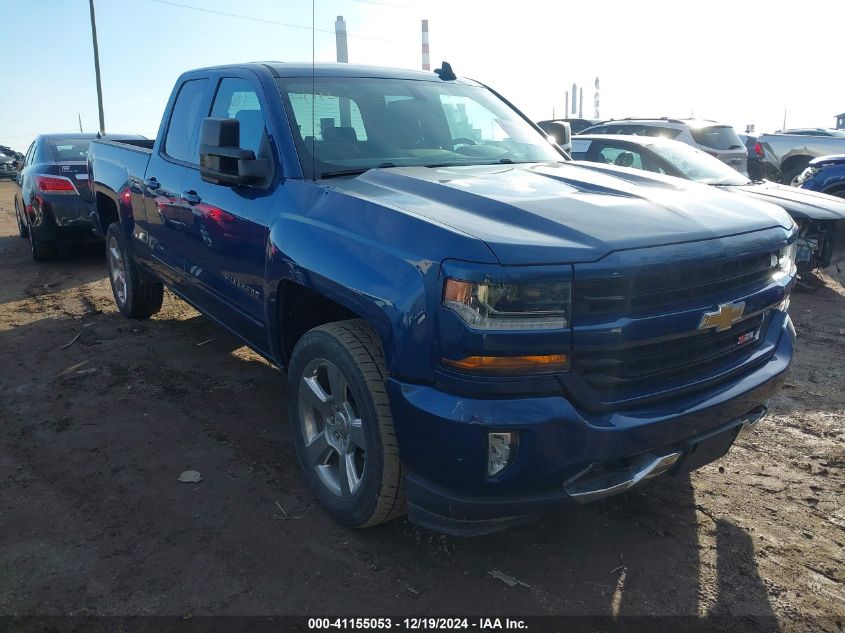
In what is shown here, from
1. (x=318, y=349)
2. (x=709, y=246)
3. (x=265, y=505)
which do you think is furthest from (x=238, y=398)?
(x=709, y=246)

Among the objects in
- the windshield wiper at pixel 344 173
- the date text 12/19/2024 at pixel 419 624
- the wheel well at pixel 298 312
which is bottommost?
the date text 12/19/2024 at pixel 419 624

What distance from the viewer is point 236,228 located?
11.6 feet

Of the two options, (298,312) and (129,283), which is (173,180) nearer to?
(298,312)

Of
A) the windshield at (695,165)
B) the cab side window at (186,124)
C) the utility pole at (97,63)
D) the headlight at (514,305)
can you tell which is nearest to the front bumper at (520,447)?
the headlight at (514,305)

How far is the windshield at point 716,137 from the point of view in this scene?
1079 centimetres

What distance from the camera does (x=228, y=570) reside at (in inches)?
107

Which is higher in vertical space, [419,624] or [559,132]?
[559,132]

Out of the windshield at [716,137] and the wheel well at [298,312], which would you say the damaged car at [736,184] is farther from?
the wheel well at [298,312]

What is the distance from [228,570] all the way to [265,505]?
494 millimetres

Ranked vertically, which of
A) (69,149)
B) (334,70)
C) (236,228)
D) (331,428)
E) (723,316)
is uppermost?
(334,70)

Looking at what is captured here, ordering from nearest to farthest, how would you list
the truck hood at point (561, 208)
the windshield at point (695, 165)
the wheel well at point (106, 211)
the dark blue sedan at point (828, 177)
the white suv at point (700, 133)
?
the truck hood at point (561, 208)
the wheel well at point (106, 211)
the windshield at point (695, 165)
the dark blue sedan at point (828, 177)
the white suv at point (700, 133)

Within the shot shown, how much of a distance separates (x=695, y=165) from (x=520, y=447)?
20.9 feet

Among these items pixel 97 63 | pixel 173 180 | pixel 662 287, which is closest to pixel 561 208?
pixel 662 287

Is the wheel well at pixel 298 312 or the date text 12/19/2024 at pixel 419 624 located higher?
the wheel well at pixel 298 312
